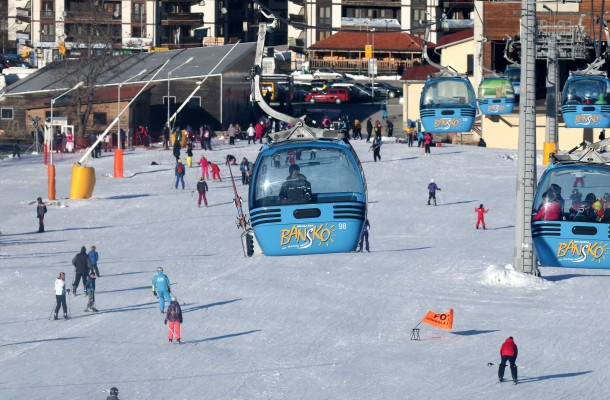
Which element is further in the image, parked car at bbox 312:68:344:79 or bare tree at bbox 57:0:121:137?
parked car at bbox 312:68:344:79

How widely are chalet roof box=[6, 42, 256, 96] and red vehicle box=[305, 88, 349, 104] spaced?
688 cm

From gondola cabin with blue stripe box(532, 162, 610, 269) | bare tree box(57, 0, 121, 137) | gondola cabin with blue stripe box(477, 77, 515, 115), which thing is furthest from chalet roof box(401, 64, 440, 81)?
gondola cabin with blue stripe box(532, 162, 610, 269)

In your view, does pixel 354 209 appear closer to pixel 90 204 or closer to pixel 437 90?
pixel 437 90

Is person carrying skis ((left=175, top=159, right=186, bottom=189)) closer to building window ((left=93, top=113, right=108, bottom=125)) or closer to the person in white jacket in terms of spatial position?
building window ((left=93, top=113, right=108, bottom=125))

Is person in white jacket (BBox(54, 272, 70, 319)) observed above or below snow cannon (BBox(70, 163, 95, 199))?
below

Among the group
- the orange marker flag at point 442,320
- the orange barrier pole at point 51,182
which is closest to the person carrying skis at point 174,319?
the orange marker flag at point 442,320

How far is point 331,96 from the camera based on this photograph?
266ft

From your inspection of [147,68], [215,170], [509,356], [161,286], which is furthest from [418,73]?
[509,356]

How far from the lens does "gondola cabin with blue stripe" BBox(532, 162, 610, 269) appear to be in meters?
22.9

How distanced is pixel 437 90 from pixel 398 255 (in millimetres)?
5458

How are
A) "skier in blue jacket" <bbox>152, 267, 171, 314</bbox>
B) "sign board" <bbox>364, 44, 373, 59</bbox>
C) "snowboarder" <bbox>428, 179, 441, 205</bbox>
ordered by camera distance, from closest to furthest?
"skier in blue jacket" <bbox>152, 267, 171, 314</bbox>
"snowboarder" <bbox>428, 179, 441, 205</bbox>
"sign board" <bbox>364, 44, 373, 59</bbox>

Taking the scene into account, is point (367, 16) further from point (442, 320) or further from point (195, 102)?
point (442, 320)

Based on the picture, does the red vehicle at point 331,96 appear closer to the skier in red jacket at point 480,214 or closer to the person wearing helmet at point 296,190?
the skier in red jacket at point 480,214

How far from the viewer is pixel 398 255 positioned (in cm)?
4006
